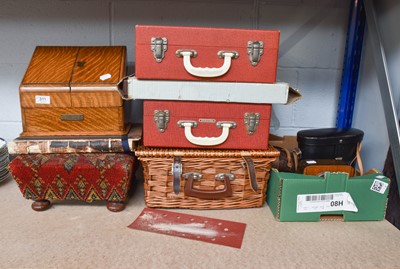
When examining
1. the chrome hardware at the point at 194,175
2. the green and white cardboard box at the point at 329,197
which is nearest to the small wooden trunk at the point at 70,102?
the chrome hardware at the point at 194,175

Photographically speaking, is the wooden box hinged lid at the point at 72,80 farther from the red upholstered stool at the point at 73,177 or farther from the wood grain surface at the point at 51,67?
the red upholstered stool at the point at 73,177

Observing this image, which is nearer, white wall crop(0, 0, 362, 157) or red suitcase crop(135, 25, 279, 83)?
red suitcase crop(135, 25, 279, 83)

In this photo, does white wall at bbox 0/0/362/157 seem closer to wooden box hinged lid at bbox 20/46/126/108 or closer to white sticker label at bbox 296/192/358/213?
→ wooden box hinged lid at bbox 20/46/126/108

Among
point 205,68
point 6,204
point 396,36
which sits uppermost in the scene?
point 396,36

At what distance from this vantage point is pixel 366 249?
706mm

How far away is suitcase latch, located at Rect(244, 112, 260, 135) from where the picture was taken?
2.76ft

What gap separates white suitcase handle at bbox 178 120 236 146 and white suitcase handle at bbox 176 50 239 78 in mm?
128

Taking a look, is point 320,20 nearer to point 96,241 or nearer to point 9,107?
point 96,241

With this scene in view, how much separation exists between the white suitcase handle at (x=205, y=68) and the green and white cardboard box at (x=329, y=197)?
1.01ft

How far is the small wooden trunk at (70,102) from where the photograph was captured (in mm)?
866

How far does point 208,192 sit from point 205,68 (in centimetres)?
32

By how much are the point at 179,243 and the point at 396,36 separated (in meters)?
0.90

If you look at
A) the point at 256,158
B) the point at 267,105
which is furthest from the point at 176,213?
the point at 267,105

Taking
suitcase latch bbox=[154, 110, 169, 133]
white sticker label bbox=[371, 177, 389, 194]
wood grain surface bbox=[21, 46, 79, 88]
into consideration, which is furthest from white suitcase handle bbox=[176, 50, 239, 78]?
white sticker label bbox=[371, 177, 389, 194]
